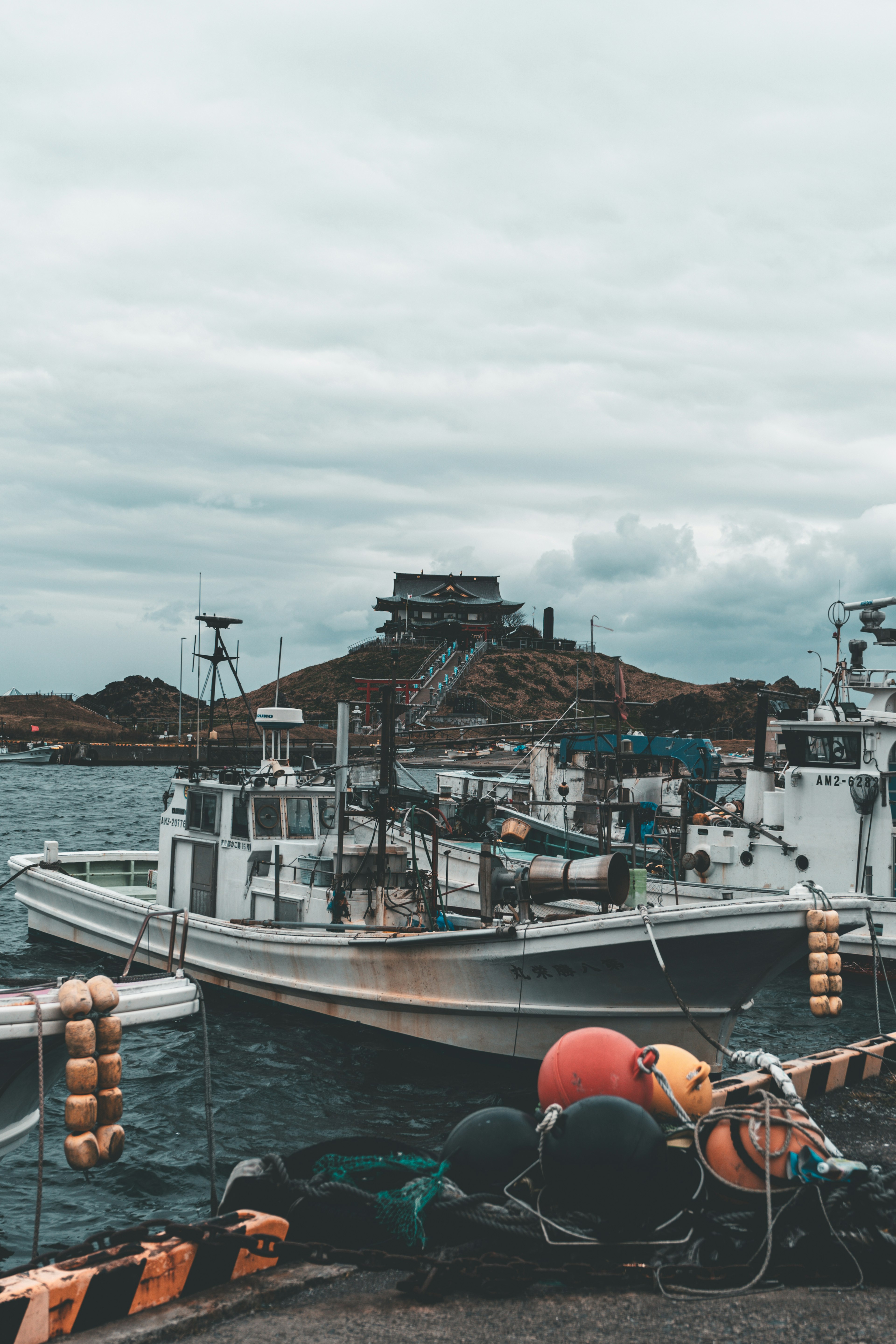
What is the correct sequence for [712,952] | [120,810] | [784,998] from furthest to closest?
[120,810] < [784,998] < [712,952]

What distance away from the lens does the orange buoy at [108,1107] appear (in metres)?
7.22

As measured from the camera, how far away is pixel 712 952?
1198 cm

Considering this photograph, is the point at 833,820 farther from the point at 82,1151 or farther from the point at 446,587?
the point at 446,587

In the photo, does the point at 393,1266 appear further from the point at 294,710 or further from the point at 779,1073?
the point at 294,710


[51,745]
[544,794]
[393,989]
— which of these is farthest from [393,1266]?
[51,745]

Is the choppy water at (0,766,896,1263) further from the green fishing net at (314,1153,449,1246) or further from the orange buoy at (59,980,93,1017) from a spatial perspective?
the green fishing net at (314,1153,449,1246)

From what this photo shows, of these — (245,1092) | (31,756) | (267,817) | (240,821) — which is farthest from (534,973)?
(31,756)

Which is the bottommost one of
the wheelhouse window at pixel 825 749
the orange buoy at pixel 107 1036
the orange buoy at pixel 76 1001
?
the orange buoy at pixel 107 1036

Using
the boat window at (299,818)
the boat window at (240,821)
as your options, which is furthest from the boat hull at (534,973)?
the boat window at (299,818)

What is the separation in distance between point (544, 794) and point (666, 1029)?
2111cm

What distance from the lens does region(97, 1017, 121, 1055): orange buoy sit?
7.41 metres

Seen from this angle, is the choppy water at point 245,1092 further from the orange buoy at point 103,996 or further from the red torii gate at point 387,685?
the red torii gate at point 387,685

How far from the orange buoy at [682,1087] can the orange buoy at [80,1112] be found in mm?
4117

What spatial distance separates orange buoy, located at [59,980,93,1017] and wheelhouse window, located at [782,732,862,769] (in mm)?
16548
